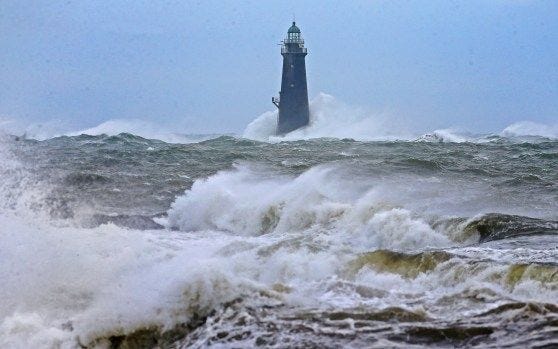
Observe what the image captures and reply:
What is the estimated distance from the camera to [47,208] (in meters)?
12.4

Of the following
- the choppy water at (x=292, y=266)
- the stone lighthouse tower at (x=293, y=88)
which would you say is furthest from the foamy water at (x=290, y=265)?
the stone lighthouse tower at (x=293, y=88)

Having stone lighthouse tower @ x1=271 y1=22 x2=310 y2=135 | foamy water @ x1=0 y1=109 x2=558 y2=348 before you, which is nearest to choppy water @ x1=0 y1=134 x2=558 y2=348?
foamy water @ x1=0 y1=109 x2=558 y2=348

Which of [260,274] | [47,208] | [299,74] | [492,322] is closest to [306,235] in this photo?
[260,274]

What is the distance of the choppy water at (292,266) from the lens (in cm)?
524

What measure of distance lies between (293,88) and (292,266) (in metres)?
37.1

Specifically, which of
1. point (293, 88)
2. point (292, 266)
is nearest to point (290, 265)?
point (292, 266)

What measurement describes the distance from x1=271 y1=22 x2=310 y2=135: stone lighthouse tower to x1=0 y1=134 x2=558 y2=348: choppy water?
2987 cm

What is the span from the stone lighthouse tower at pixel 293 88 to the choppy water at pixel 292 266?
2987 cm

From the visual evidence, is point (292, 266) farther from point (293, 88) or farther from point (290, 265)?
point (293, 88)

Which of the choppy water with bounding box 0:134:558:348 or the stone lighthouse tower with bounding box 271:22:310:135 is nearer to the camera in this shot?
the choppy water with bounding box 0:134:558:348

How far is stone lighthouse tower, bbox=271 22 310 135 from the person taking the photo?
142ft

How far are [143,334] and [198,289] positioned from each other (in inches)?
26.3

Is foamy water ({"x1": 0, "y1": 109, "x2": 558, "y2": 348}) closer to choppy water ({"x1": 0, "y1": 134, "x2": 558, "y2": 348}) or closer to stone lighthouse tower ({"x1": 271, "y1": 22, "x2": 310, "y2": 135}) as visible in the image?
choppy water ({"x1": 0, "y1": 134, "x2": 558, "y2": 348})

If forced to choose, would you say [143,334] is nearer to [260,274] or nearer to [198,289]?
[198,289]
